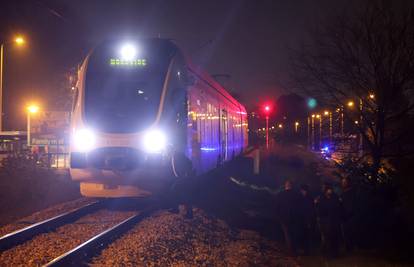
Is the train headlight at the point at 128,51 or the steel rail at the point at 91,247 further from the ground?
the train headlight at the point at 128,51

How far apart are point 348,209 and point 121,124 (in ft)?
17.3

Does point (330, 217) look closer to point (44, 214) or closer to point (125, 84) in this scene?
point (125, 84)

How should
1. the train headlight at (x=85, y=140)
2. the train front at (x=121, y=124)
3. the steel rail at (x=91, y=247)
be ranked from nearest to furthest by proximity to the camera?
Result: the steel rail at (x=91, y=247) < the train front at (x=121, y=124) < the train headlight at (x=85, y=140)

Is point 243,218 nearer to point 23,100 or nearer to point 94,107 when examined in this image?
point 94,107

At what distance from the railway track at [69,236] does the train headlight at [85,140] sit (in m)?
1.54

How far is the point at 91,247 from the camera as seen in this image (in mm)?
7895

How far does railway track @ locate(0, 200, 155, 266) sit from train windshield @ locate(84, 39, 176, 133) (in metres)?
2.09

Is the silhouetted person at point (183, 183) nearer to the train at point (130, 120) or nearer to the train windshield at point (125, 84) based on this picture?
the train at point (130, 120)

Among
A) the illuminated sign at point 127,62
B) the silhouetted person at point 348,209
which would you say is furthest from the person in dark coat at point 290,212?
the illuminated sign at point 127,62

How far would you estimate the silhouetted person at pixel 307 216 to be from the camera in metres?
8.86

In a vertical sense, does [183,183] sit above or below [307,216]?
above

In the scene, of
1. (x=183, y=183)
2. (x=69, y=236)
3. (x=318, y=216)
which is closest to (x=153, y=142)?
(x=183, y=183)

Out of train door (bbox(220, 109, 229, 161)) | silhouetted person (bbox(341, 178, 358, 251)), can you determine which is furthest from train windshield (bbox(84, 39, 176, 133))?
train door (bbox(220, 109, 229, 161))

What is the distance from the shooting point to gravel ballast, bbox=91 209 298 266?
24.7 feet
